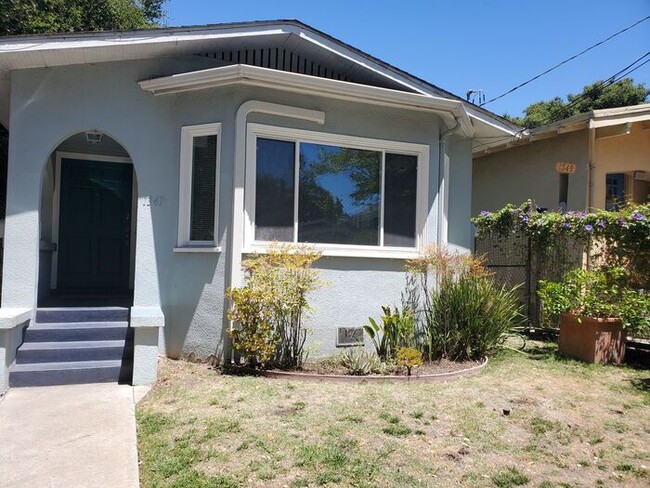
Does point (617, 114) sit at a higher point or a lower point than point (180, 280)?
higher

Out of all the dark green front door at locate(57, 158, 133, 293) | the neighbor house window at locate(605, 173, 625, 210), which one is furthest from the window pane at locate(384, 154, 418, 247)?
the neighbor house window at locate(605, 173, 625, 210)

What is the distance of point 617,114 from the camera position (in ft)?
32.0

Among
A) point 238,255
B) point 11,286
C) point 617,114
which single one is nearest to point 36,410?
point 11,286

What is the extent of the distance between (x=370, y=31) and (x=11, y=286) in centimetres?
1162

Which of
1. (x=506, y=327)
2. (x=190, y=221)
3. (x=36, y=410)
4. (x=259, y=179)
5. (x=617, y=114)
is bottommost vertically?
(x=36, y=410)

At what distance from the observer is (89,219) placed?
819cm

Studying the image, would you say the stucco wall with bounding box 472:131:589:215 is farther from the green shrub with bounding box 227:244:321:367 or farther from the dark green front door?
the dark green front door

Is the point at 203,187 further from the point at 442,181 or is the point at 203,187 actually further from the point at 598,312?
the point at 598,312

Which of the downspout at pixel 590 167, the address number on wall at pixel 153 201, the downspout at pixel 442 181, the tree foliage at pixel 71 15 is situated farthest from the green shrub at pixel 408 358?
the tree foliage at pixel 71 15

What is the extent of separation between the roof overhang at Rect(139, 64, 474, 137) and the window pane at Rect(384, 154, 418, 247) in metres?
0.82

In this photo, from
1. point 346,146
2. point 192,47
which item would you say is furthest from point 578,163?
point 192,47

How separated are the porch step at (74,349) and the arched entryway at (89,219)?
153 cm

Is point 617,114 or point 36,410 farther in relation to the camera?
point 617,114

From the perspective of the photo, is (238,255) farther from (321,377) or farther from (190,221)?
(321,377)
